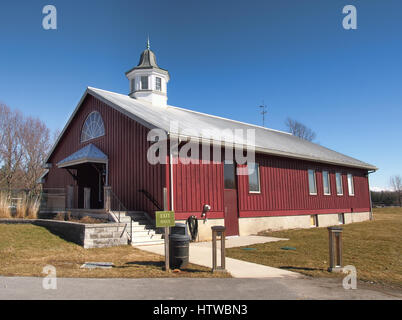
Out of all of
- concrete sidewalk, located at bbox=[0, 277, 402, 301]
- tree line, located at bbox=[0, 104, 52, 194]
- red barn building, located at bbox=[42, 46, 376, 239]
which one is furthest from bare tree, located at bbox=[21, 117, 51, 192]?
concrete sidewalk, located at bbox=[0, 277, 402, 301]

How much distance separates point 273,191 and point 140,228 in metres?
7.73

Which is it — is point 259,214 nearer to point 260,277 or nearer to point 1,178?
point 260,277

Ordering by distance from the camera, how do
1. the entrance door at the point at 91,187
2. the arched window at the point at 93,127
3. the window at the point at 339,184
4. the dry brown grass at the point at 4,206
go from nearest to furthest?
the dry brown grass at the point at 4,206, the arched window at the point at 93,127, the entrance door at the point at 91,187, the window at the point at 339,184

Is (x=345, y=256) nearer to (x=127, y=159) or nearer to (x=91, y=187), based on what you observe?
(x=127, y=159)

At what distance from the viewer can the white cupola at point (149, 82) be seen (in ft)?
65.5

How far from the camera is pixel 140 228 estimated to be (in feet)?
39.7

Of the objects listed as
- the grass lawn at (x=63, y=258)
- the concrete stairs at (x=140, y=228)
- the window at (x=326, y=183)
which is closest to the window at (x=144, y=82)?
the concrete stairs at (x=140, y=228)

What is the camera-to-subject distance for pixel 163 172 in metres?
12.7

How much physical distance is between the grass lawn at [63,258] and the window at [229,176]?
551cm

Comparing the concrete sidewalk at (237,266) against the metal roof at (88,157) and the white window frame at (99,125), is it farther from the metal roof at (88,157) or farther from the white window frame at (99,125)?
the white window frame at (99,125)

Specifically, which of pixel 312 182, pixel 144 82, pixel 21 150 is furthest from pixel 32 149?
pixel 312 182

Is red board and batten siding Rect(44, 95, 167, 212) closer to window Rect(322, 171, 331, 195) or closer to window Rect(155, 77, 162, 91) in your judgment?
window Rect(155, 77, 162, 91)

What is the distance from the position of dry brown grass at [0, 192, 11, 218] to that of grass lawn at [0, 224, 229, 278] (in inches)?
70.2
